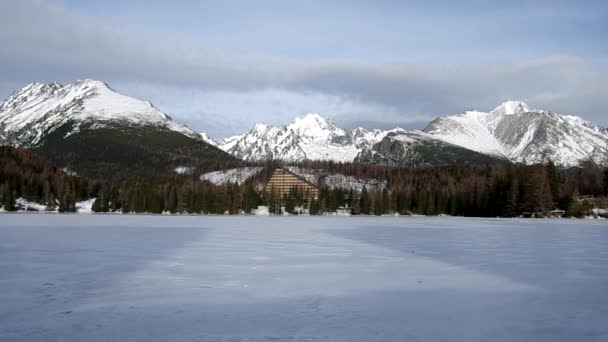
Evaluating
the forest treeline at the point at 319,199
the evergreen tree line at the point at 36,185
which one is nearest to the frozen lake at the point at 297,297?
the forest treeline at the point at 319,199

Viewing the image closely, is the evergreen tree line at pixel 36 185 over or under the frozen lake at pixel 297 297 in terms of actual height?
over

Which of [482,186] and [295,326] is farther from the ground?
[482,186]

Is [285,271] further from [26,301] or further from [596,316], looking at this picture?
[596,316]

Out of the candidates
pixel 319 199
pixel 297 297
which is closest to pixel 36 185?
pixel 319 199

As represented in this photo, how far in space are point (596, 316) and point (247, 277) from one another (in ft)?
34.8

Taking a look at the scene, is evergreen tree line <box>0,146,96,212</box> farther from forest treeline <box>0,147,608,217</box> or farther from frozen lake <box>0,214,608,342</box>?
frozen lake <box>0,214,608,342</box>

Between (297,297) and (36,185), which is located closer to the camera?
(297,297)

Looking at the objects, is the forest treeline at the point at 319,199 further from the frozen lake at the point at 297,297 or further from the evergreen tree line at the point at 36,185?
the frozen lake at the point at 297,297

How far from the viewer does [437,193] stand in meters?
143

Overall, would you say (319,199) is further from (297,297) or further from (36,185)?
(297,297)

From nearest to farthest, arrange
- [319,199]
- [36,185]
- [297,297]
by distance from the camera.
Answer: [297,297] < [319,199] < [36,185]

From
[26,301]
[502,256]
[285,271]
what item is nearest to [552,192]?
[502,256]

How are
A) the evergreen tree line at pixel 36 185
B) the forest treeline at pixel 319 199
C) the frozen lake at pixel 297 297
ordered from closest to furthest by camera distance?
the frozen lake at pixel 297 297 < the forest treeline at pixel 319 199 < the evergreen tree line at pixel 36 185

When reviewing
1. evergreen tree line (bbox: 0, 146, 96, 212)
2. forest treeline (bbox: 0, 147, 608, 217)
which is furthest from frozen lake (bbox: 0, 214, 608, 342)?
evergreen tree line (bbox: 0, 146, 96, 212)
